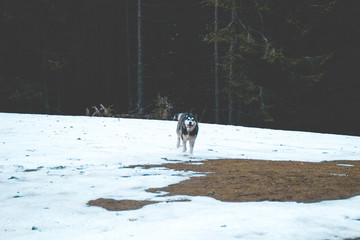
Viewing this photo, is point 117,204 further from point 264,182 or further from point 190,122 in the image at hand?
point 190,122

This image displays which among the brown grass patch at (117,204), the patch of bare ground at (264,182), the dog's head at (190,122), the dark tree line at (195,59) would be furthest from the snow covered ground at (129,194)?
the dark tree line at (195,59)

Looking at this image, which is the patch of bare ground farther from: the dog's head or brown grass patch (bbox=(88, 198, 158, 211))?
the dog's head

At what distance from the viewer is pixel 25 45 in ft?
83.9

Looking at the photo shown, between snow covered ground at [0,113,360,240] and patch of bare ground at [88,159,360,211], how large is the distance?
0.27 meters

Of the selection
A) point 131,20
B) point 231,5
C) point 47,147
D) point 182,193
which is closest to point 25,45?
point 131,20

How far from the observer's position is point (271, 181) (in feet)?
20.2

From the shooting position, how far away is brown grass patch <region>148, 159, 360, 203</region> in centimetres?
522

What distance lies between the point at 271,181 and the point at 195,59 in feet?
81.7

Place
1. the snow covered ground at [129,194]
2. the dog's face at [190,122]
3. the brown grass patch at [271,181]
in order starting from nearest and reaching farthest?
1. the snow covered ground at [129,194]
2. the brown grass patch at [271,181]
3. the dog's face at [190,122]

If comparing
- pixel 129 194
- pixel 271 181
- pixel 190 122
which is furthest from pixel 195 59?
pixel 129 194

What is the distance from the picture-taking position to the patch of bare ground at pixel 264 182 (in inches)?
200

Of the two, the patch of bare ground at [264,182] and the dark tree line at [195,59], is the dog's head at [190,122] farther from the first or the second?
the dark tree line at [195,59]

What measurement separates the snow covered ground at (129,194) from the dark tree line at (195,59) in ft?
31.3

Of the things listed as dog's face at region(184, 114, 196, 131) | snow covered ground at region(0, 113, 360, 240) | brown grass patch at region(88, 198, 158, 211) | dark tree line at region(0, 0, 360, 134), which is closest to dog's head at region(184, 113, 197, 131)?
dog's face at region(184, 114, 196, 131)
